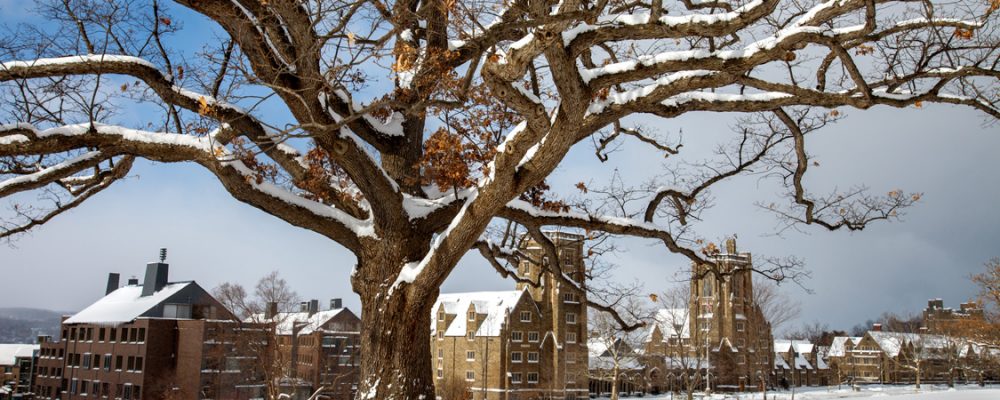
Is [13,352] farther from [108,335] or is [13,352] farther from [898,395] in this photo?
[898,395]

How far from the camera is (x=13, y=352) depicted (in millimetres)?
105875

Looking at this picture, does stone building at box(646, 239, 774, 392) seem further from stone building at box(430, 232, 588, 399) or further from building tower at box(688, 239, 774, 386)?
stone building at box(430, 232, 588, 399)

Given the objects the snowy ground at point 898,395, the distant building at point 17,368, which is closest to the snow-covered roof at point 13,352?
the distant building at point 17,368

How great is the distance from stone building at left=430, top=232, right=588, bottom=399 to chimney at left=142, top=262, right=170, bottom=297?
23.5m

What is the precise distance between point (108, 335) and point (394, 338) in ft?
Answer: 189

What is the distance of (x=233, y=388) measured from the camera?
49.2 meters

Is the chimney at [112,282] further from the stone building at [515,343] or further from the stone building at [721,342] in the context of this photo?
the stone building at [721,342]

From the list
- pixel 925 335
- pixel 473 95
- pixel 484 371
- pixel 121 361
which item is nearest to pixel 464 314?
pixel 484 371

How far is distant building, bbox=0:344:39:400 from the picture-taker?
77.3 meters

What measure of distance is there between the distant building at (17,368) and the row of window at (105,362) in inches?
752

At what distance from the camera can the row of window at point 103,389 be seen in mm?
50644

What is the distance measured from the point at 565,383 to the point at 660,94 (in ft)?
175

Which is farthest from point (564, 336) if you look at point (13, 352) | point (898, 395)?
point (13, 352)

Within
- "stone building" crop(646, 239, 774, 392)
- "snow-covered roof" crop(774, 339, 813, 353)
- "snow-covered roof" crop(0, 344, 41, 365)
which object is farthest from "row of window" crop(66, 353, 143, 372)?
"snow-covered roof" crop(774, 339, 813, 353)
